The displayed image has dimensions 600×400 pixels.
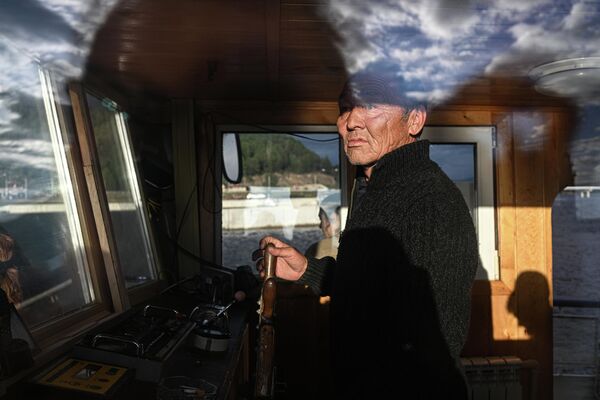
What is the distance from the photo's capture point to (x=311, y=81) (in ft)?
8.96

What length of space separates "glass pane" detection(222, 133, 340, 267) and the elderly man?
6.26 feet

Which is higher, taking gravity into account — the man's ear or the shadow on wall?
the man's ear

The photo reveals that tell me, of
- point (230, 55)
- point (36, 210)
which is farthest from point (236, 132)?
point (36, 210)

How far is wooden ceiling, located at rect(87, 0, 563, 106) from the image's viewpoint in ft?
5.71

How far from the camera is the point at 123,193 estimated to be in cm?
294

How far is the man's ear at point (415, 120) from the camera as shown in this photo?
156 centimetres

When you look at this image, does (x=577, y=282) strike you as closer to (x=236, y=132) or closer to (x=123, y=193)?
(x=236, y=132)

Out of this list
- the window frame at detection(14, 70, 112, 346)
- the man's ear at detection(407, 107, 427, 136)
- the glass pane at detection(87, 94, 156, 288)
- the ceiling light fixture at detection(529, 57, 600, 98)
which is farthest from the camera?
the glass pane at detection(87, 94, 156, 288)

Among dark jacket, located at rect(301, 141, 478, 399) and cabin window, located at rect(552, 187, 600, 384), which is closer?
dark jacket, located at rect(301, 141, 478, 399)

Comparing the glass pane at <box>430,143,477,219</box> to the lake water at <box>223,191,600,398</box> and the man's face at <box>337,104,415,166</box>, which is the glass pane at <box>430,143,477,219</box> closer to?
the lake water at <box>223,191,600,398</box>

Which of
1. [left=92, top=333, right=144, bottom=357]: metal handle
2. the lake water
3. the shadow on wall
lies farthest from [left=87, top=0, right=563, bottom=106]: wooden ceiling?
the lake water

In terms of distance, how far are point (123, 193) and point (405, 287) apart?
2.14 metres

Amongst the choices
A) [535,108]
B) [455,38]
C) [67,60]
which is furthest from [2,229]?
[535,108]

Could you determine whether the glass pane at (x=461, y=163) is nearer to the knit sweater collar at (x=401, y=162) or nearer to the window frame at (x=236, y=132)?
the window frame at (x=236, y=132)
